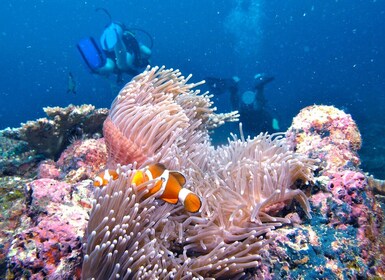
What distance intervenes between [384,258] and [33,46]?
88.8m

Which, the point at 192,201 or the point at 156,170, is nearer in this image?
the point at 192,201

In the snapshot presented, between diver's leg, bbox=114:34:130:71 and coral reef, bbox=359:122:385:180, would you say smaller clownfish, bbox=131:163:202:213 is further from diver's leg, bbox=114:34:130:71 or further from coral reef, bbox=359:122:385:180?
coral reef, bbox=359:122:385:180

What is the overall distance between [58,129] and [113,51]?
3993 millimetres

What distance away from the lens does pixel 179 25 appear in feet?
283

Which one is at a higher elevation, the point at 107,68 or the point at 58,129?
the point at 107,68

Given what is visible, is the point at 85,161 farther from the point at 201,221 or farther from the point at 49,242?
the point at 201,221

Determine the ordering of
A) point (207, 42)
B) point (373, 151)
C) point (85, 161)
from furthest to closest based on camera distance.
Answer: point (207, 42)
point (373, 151)
point (85, 161)

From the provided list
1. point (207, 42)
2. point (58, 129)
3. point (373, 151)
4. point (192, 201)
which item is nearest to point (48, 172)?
point (58, 129)

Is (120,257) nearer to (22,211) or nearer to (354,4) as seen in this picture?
(22,211)

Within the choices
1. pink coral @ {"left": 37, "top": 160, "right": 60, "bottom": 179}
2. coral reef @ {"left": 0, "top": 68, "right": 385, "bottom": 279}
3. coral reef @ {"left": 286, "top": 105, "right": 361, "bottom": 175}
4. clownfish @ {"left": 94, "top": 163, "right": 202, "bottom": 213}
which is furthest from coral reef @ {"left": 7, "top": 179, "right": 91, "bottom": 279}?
coral reef @ {"left": 286, "top": 105, "right": 361, "bottom": 175}

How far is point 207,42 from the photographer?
2499 inches

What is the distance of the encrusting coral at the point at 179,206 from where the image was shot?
174cm

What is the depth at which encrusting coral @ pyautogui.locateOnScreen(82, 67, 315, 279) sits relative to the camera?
1.74m

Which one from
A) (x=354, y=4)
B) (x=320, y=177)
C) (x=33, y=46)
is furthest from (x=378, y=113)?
(x=354, y=4)
